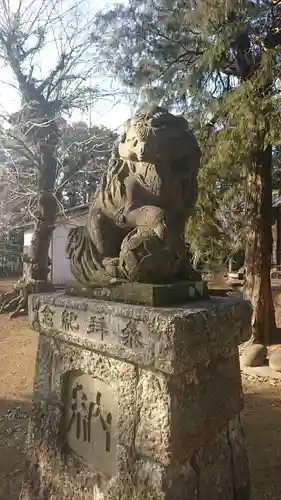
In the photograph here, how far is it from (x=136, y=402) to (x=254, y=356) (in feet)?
14.5

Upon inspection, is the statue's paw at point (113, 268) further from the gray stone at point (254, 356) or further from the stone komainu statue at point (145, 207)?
the gray stone at point (254, 356)

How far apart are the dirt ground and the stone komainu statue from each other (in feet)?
5.67

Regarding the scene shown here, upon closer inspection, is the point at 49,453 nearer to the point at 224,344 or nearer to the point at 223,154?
the point at 224,344

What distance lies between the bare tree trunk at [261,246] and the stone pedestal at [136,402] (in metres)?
4.66

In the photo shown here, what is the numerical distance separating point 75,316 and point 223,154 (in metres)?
4.56

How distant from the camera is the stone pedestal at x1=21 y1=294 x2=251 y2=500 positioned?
171 cm

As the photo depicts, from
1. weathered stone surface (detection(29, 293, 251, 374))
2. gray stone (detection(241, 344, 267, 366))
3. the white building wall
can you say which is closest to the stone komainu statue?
weathered stone surface (detection(29, 293, 251, 374))

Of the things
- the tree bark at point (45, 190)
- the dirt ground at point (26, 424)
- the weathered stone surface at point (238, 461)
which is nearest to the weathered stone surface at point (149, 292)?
the weathered stone surface at point (238, 461)

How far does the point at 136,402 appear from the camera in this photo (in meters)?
1.85

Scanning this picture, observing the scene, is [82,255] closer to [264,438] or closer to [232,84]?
[264,438]

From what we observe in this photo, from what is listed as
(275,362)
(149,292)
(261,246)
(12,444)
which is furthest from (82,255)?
(261,246)

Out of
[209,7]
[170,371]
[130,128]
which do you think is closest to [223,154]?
[209,7]

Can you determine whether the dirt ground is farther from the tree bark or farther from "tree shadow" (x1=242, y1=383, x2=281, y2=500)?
the tree bark

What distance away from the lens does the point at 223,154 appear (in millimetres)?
5918
